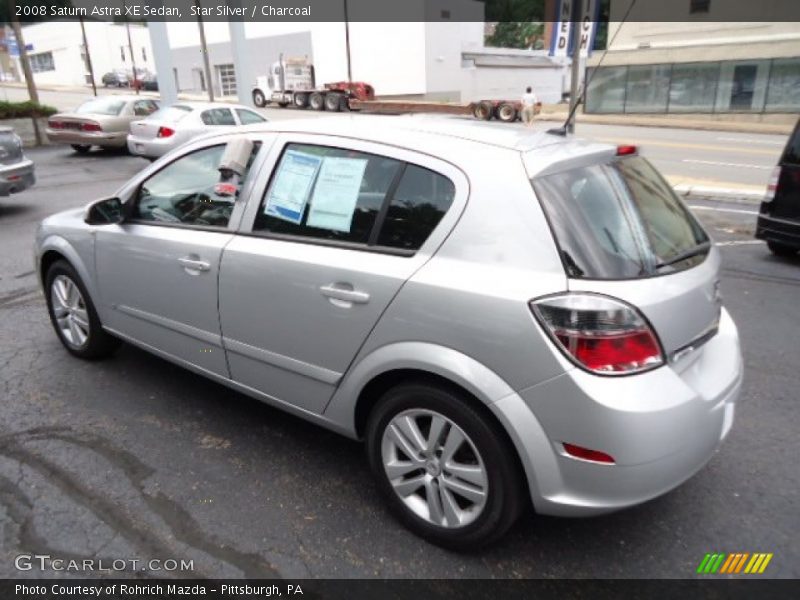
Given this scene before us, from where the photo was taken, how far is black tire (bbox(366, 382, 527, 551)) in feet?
7.55

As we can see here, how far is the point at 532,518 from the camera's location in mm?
2750

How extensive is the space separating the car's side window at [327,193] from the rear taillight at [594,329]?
90cm

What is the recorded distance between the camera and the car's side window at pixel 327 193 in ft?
8.76

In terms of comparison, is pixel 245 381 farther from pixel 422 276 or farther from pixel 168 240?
pixel 422 276

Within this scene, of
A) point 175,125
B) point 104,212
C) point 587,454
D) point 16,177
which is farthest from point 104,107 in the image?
point 587,454

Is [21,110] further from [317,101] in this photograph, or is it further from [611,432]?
[317,101]

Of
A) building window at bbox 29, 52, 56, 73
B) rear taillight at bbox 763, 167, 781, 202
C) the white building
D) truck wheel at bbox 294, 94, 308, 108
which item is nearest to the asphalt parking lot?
rear taillight at bbox 763, 167, 781, 202

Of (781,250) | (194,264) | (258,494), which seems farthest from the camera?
(781,250)

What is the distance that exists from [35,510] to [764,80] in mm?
33193

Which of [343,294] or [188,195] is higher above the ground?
[188,195]

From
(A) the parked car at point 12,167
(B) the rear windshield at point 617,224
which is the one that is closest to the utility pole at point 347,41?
(A) the parked car at point 12,167

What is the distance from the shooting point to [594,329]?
2121 millimetres

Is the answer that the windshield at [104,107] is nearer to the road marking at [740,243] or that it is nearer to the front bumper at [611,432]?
the road marking at [740,243]

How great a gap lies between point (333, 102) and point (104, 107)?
21.3 meters
